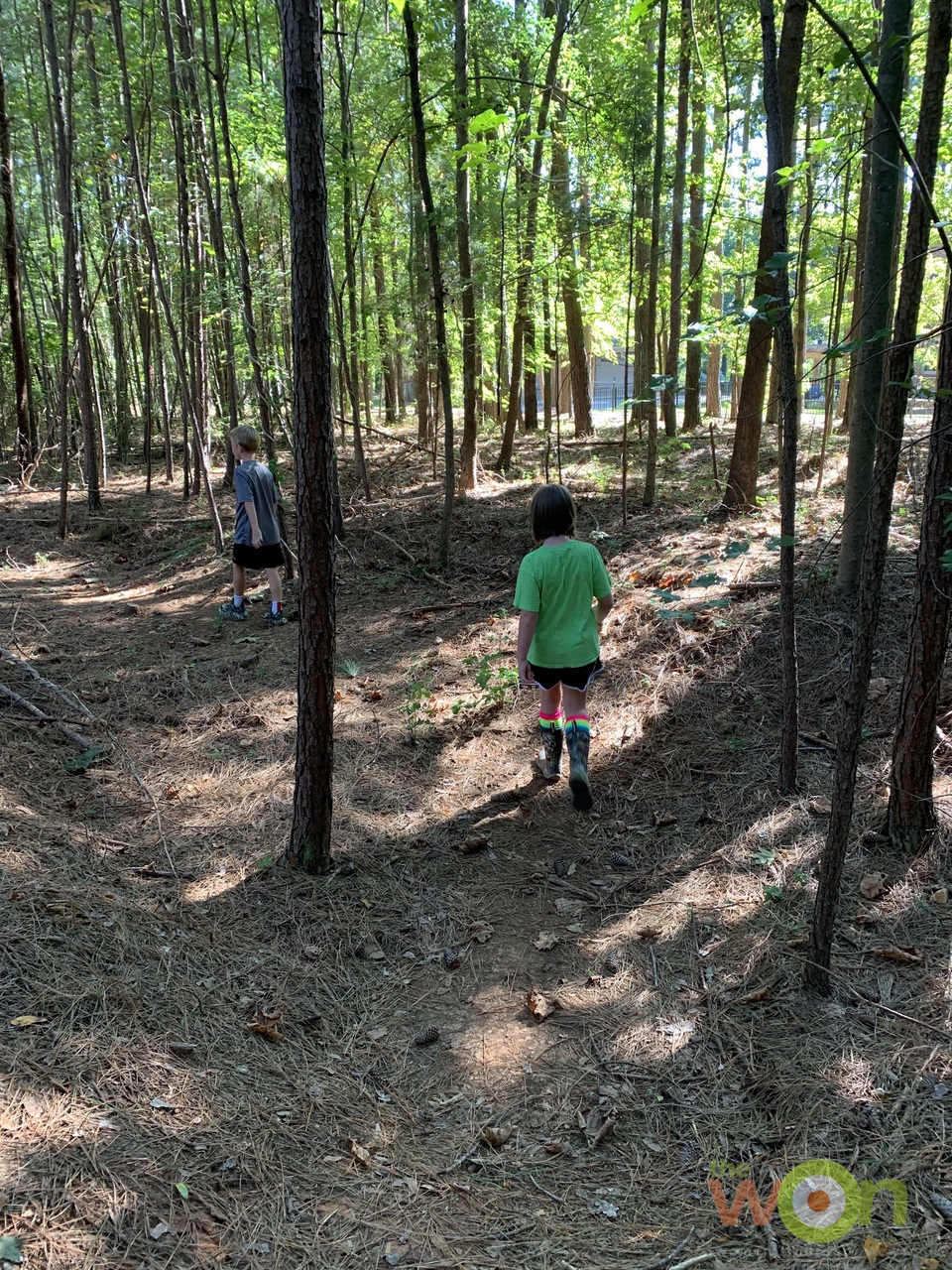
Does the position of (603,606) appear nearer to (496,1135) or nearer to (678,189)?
(496,1135)

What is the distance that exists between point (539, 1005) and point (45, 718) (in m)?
3.58

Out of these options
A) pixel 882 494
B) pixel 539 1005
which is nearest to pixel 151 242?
pixel 882 494

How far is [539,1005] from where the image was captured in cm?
316

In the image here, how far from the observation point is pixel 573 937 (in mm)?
3609

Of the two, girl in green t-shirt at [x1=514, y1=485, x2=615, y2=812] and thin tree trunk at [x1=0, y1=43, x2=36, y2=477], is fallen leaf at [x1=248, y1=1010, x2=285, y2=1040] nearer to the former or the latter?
girl in green t-shirt at [x1=514, y1=485, x2=615, y2=812]

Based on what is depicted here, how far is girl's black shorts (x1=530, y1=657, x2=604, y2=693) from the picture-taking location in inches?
175

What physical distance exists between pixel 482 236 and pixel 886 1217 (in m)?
11.5

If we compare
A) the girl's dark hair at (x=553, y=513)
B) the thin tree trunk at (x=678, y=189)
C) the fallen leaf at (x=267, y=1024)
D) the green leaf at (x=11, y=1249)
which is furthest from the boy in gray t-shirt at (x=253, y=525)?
the green leaf at (x=11, y=1249)

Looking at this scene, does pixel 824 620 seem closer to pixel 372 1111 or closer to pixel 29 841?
pixel 372 1111

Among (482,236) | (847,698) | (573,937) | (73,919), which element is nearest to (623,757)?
(573,937)

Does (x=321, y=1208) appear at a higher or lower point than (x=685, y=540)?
lower

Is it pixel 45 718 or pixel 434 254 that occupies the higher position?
pixel 434 254

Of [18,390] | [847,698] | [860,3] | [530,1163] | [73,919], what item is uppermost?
[860,3]

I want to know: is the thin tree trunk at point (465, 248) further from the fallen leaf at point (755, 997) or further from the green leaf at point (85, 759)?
the fallen leaf at point (755, 997)
